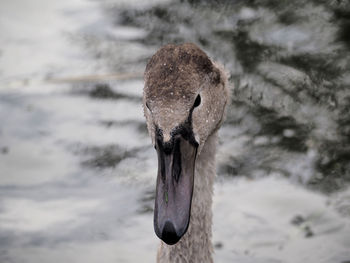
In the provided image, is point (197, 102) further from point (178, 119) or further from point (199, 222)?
point (199, 222)

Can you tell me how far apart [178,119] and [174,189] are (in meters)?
0.35

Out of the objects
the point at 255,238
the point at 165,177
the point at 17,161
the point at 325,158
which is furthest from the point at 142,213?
the point at 165,177

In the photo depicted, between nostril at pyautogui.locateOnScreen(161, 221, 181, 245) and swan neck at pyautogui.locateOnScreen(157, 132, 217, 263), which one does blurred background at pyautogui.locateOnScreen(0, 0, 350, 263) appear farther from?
nostril at pyautogui.locateOnScreen(161, 221, 181, 245)

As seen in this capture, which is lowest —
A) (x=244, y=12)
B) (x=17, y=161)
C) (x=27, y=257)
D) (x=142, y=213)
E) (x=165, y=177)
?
(x=165, y=177)

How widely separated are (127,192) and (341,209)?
178 centimetres

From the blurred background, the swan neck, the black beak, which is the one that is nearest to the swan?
the black beak

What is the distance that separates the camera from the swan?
11.2ft

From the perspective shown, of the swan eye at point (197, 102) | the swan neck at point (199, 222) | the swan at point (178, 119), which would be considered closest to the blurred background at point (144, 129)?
the swan neck at point (199, 222)

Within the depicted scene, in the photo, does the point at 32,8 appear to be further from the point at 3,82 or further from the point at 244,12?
the point at 244,12

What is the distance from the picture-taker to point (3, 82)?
24.1 feet

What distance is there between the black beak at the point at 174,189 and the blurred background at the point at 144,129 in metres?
1.99

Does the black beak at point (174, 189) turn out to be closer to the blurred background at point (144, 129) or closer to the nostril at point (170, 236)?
the nostril at point (170, 236)

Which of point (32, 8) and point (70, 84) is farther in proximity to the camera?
point (32, 8)

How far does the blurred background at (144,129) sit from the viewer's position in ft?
18.5
